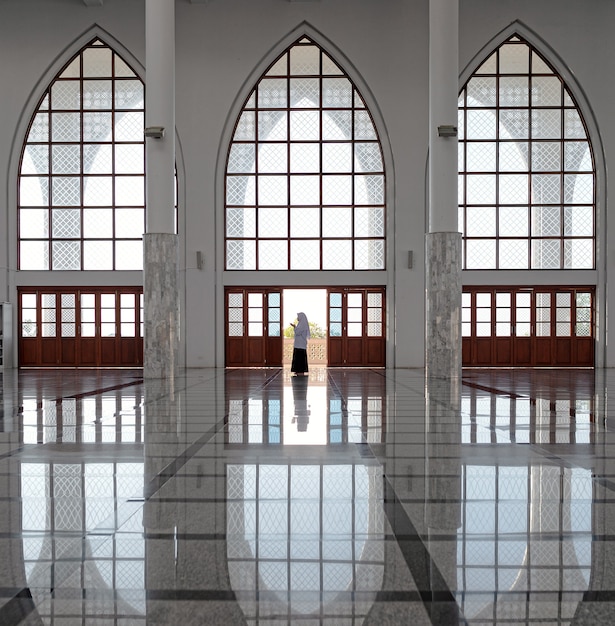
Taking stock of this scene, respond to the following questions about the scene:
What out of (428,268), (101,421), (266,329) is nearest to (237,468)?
(101,421)

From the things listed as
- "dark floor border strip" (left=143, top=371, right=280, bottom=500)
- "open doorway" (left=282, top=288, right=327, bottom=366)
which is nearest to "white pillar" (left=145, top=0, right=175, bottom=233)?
"dark floor border strip" (left=143, top=371, right=280, bottom=500)

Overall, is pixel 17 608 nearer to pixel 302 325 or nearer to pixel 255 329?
pixel 302 325

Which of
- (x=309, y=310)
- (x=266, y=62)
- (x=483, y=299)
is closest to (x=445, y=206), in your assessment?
(x=483, y=299)

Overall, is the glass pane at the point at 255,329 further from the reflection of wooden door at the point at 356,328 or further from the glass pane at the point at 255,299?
the reflection of wooden door at the point at 356,328

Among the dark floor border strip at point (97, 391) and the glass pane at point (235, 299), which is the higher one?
the glass pane at point (235, 299)

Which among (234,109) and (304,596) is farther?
(234,109)

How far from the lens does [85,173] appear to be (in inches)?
861

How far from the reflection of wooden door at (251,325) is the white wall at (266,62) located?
630 millimetres

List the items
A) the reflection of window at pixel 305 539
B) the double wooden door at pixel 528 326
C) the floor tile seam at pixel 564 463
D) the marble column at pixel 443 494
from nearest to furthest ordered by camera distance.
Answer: the reflection of window at pixel 305 539, the marble column at pixel 443 494, the floor tile seam at pixel 564 463, the double wooden door at pixel 528 326

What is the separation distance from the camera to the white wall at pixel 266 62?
2119 cm

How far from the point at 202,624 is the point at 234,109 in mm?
20641

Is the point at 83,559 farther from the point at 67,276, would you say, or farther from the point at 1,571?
the point at 67,276

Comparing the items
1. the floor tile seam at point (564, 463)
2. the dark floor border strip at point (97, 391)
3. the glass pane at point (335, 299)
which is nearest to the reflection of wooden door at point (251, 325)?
the glass pane at point (335, 299)

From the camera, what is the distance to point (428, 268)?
16547 mm
